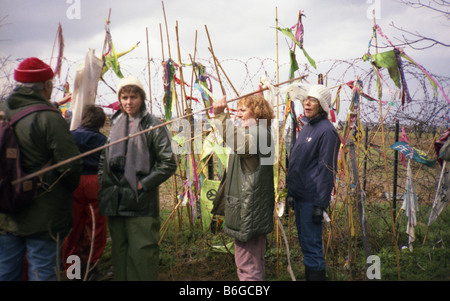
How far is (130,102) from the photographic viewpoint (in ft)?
6.67

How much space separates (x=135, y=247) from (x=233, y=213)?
68 centimetres

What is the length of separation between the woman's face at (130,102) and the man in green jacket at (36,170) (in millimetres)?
407

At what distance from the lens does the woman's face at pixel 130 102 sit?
2033 millimetres

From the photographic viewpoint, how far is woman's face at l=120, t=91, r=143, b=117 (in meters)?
2.03

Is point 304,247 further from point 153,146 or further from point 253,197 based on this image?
point 153,146

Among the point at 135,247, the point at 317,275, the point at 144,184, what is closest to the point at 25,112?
the point at 144,184

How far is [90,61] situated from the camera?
7.59ft

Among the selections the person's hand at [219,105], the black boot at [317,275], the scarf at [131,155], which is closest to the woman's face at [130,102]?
the scarf at [131,155]

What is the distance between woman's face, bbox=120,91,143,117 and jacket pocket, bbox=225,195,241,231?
2.87 feet

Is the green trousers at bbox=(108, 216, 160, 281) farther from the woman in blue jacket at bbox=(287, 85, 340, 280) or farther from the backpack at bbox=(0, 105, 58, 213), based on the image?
the woman in blue jacket at bbox=(287, 85, 340, 280)

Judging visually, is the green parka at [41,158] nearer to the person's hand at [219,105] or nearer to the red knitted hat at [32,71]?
the red knitted hat at [32,71]

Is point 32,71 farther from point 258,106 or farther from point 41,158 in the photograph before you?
point 258,106
